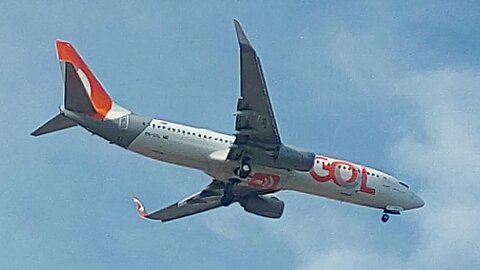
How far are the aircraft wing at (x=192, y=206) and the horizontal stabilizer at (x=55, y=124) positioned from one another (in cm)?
1235

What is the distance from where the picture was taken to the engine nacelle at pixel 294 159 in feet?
225

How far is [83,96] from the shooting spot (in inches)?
2601

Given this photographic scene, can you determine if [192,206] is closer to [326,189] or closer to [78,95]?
[326,189]

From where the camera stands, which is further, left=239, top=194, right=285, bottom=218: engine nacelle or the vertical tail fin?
left=239, top=194, right=285, bottom=218: engine nacelle

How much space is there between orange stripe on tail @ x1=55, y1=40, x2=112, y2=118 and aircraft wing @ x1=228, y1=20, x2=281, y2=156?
766cm

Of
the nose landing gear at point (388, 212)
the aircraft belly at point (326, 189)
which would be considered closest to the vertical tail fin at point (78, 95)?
the aircraft belly at point (326, 189)

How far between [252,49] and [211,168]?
9377mm

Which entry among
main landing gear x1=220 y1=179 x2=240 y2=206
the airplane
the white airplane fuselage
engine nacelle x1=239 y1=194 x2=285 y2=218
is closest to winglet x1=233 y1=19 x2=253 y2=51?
the airplane

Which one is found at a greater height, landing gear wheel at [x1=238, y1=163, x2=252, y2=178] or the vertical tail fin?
landing gear wheel at [x1=238, y1=163, x2=252, y2=178]

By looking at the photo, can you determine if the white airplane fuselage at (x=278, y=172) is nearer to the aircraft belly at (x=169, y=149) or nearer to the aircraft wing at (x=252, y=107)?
the aircraft belly at (x=169, y=149)

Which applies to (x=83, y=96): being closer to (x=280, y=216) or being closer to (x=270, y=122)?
(x=270, y=122)

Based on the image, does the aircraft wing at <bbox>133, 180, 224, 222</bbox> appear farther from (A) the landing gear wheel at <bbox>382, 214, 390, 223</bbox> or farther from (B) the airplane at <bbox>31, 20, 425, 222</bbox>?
(A) the landing gear wheel at <bbox>382, 214, 390, 223</bbox>

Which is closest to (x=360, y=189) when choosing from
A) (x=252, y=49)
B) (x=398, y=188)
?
(x=398, y=188)

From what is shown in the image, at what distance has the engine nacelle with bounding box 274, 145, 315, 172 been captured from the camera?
68688 millimetres
